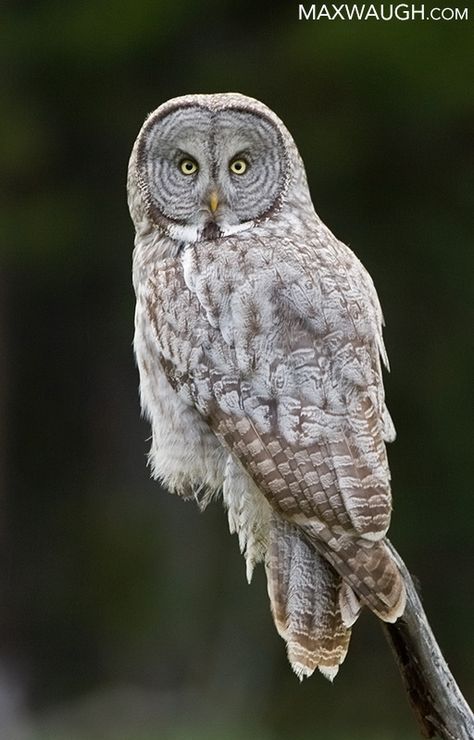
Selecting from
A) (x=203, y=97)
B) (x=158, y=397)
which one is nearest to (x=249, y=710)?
(x=158, y=397)

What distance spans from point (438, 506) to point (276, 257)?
8.35 feet

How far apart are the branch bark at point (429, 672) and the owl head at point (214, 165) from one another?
74cm

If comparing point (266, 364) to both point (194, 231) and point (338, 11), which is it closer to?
point (194, 231)

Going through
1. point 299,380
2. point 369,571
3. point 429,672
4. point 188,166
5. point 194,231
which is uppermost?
point 188,166

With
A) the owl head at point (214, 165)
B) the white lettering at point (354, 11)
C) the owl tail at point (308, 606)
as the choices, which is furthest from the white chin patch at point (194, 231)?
the white lettering at point (354, 11)

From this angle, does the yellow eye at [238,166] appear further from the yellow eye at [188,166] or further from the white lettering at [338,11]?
the white lettering at [338,11]

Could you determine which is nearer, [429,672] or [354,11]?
[429,672]

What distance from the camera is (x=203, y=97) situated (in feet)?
8.51

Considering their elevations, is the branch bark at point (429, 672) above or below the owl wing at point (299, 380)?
below

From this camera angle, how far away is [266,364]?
2371 mm

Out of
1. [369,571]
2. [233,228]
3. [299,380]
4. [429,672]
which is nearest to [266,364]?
[299,380]

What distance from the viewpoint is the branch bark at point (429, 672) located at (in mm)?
2223

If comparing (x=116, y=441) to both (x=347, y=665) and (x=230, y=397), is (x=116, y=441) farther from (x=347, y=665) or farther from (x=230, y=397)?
Result: (x=230, y=397)

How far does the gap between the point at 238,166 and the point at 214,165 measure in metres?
0.06
